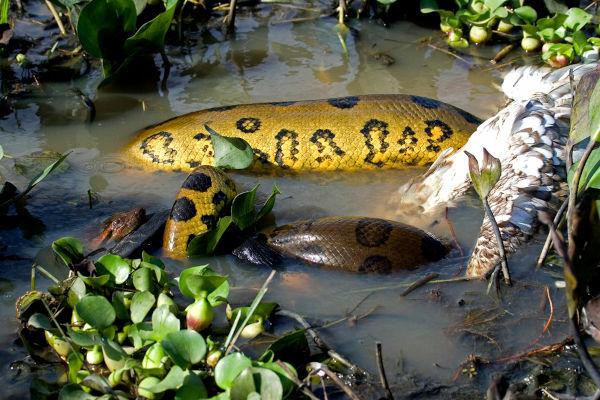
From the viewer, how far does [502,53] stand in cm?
709

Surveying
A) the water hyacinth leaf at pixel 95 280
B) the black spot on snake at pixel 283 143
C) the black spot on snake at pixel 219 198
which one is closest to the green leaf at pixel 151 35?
the black spot on snake at pixel 283 143

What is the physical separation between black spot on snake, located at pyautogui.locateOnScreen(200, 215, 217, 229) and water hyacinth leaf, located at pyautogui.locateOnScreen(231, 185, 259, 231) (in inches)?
10.5

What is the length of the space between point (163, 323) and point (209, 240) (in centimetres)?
113

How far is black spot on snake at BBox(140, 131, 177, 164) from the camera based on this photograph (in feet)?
19.1

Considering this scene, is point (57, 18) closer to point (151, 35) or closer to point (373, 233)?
point (151, 35)

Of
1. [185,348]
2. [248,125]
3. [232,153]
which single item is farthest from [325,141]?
[185,348]

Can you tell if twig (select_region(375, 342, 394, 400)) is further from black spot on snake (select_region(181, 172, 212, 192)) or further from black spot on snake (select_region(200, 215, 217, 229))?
black spot on snake (select_region(181, 172, 212, 192))

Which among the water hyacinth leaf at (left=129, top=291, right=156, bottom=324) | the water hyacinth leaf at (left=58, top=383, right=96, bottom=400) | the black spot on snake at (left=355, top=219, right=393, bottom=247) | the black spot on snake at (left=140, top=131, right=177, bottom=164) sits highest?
the water hyacinth leaf at (left=129, top=291, right=156, bottom=324)

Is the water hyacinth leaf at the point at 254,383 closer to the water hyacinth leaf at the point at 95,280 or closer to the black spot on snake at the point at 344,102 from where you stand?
the water hyacinth leaf at the point at 95,280

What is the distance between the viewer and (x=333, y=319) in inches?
153

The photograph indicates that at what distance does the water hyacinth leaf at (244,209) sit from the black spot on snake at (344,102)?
1.62 meters

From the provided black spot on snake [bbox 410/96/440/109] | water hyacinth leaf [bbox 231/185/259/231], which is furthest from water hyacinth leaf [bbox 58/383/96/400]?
black spot on snake [bbox 410/96/440/109]

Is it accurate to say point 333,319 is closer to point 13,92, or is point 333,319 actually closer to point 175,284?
point 175,284

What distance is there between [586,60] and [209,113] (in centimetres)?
303
